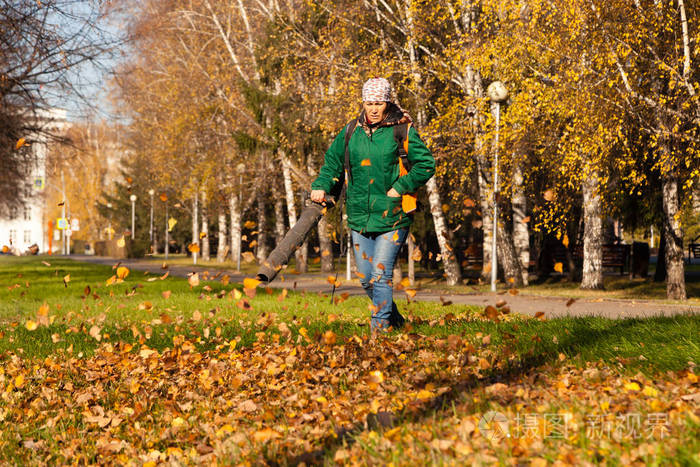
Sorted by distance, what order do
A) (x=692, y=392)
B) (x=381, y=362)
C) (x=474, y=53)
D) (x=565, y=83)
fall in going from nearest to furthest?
(x=692, y=392)
(x=381, y=362)
(x=565, y=83)
(x=474, y=53)

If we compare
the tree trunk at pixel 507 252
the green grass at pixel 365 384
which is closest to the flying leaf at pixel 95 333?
the green grass at pixel 365 384

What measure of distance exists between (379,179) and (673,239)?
426 inches

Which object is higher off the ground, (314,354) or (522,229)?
(522,229)

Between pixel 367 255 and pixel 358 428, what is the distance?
2738 millimetres

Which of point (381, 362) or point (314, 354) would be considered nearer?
Answer: point (381, 362)

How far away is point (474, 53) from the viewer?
15234 millimetres

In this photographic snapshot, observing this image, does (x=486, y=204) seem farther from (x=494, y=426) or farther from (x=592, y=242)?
(x=494, y=426)

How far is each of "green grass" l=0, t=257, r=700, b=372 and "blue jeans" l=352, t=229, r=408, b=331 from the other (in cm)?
55

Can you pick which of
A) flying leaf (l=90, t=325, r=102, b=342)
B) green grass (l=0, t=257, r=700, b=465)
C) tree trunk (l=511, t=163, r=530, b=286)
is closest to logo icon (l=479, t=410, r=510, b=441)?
green grass (l=0, t=257, r=700, b=465)

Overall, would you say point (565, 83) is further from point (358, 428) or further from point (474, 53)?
point (358, 428)

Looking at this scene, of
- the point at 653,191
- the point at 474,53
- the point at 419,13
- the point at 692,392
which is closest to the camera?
the point at 692,392

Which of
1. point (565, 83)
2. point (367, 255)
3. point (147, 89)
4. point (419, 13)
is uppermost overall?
point (147, 89)

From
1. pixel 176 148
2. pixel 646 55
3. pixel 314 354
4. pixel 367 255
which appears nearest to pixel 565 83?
pixel 646 55

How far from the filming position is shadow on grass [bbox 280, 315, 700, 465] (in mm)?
3705
